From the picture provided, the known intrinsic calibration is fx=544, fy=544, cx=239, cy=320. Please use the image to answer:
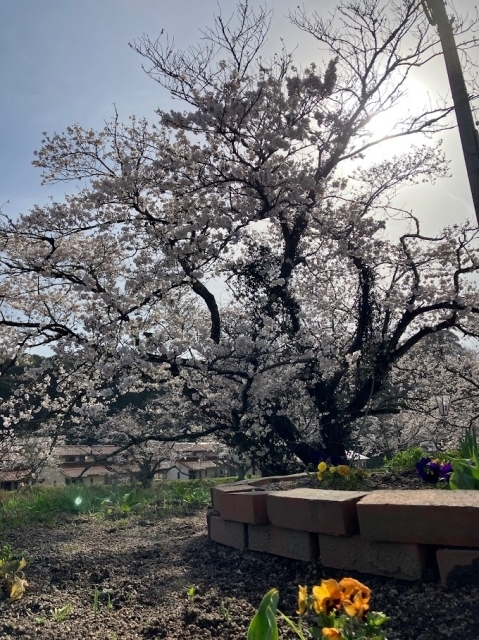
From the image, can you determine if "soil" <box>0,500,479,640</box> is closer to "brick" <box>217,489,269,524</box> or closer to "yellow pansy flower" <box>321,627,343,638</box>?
"brick" <box>217,489,269,524</box>

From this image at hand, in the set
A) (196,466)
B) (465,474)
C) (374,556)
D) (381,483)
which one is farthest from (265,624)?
(196,466)

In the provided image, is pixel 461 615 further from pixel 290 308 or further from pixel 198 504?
pixel 198 504

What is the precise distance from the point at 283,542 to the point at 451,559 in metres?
1.10

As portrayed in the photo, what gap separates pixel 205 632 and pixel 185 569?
1135mm

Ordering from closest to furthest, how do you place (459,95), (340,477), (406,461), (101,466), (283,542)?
(283,542) < (459,95) < (340,477) < (406,461) < (101,466)

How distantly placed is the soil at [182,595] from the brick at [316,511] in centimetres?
22

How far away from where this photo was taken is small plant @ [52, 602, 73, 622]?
8.73ft

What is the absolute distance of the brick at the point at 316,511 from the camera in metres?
2.67

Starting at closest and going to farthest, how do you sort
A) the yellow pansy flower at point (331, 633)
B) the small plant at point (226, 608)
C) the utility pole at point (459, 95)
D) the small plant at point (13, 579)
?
the yellow pansy flower at point (331, 633), the small plant at point (226, 608), the small plant at point (13, 579), the utility pole at point (459, 95)

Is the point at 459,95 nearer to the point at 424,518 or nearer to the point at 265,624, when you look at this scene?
the point at 424,518

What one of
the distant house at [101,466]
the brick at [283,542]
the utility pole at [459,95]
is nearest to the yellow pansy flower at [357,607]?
the brick at [283,542]

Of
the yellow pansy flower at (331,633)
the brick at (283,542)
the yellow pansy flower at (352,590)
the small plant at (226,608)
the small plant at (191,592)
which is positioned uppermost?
the yellow pansy flower at (352,590)

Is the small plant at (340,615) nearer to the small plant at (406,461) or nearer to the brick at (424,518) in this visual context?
the brick at (424,518)

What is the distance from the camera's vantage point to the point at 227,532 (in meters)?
3.77
